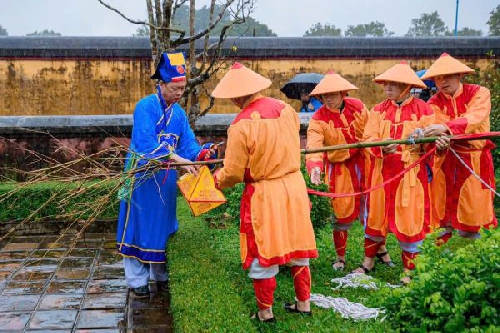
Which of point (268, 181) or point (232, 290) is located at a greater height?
point (268, 181)

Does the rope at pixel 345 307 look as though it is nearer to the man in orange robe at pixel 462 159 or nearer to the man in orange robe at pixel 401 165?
the man in orange robe at pixel 401 165

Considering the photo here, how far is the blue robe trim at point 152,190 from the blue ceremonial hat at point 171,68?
231mm

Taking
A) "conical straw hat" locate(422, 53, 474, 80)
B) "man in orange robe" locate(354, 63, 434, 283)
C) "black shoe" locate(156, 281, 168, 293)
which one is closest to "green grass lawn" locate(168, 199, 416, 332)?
"black shoe" locate(156, 281, 168, 293)

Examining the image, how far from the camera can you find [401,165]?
493 cm

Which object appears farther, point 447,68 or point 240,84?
point 447,68

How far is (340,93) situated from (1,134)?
5821mm

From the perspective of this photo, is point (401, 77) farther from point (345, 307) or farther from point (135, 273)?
point (135, 273)

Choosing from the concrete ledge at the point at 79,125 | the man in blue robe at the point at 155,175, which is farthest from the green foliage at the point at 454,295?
the concrete ledge at the point at 79,125

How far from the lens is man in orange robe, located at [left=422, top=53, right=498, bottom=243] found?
5125mm

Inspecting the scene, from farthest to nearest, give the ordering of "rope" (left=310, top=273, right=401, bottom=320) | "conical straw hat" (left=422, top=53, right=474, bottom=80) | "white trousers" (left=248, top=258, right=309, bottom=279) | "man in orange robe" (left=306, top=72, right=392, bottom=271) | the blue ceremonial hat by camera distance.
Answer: "man in orange robe" (left=306, top=72, right=392, bottom=271)
"conical straw hat" (left=422, top=53, right=474, bottom=80)
the blue ceremonial hat
"rope" (left=310, top=273, right=401, bottom=320)
"white trousers" (left=248, top=258, right=309, bottom=279)

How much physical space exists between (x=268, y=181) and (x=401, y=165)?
141 centimetres

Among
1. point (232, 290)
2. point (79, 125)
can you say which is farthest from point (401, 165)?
point (79, 125)

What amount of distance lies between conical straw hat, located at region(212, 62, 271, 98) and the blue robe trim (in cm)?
99

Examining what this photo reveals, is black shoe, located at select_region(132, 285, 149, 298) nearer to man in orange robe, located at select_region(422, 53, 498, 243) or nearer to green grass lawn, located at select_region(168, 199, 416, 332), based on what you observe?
green grass lawn, located at select_region(168, 199, 416, 332)
